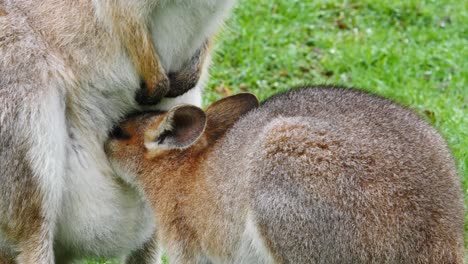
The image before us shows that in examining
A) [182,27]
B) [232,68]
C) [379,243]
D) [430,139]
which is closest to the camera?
[379,243]

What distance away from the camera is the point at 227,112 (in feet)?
21.7

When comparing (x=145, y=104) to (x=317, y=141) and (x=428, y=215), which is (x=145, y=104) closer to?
(x=317, y=141)

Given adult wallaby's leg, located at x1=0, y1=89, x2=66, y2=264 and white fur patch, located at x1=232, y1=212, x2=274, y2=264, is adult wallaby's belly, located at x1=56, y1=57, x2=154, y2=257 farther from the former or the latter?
white fur patch, located at x1=232, y1=212, x2=274, y2=264

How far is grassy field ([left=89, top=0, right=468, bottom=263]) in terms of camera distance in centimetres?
973

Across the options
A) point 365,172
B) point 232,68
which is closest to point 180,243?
point 365,172

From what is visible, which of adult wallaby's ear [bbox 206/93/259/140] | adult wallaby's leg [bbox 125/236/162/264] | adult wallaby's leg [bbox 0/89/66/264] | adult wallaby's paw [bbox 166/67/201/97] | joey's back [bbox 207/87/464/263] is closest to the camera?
joey's back [bbox 207/87/464/263]

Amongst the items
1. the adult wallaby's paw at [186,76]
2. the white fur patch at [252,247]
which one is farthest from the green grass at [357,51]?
the white fur patch at [252,247]

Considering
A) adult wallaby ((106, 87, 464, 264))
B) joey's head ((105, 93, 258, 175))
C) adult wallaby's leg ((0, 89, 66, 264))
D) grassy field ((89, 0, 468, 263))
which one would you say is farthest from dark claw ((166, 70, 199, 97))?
grassy field ((89, 0, 468, 263))

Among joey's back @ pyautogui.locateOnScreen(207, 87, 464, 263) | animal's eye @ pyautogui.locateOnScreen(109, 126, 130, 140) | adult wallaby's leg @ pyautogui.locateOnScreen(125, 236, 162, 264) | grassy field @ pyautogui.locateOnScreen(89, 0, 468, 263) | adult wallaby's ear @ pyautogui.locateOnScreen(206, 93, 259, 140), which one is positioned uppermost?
joey's back @ pyautogui.locateOnScreen(207, 87, 464, 263)

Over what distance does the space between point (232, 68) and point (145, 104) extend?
3.69 meters

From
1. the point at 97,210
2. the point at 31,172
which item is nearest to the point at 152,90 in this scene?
the point at 97,210

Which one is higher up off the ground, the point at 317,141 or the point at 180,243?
the point at 317,141

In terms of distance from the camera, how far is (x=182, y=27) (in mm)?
Answer: 6535

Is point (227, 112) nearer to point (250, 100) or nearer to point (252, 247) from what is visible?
point (250, 100)
